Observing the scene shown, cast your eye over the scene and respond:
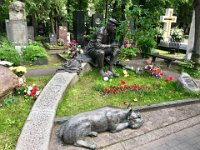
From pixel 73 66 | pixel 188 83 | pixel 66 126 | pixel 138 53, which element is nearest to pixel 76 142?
pixel 66 126

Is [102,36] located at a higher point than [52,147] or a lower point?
higher

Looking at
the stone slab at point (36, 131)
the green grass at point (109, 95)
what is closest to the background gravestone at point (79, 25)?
the green grass at point (109, 95)

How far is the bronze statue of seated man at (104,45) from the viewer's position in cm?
602

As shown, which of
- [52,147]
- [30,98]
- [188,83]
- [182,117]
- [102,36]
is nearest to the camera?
[52,147]

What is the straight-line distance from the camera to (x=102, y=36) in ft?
20.2

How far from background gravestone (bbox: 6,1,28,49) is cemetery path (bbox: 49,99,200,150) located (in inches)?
269

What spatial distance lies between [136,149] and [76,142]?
3.06ft

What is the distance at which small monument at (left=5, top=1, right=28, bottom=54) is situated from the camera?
29.9 ft

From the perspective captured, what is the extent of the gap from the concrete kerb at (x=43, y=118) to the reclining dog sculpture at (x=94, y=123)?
31 cm

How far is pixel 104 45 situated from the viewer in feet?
20.1

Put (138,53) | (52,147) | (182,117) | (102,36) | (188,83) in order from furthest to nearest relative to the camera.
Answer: (138,53) < (102,36) < (188,83) < (182,117) < (52,147)

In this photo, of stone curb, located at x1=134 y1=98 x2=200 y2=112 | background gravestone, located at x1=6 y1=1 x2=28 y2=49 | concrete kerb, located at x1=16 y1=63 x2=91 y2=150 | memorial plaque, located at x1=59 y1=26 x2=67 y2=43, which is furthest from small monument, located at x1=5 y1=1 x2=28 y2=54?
stone curb, located at x1=134 y1=98 x2=200 y2=112

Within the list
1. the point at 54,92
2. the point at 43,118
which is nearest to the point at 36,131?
the point at 43,118

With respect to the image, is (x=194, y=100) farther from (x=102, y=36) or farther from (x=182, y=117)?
(x=102, y=36)
